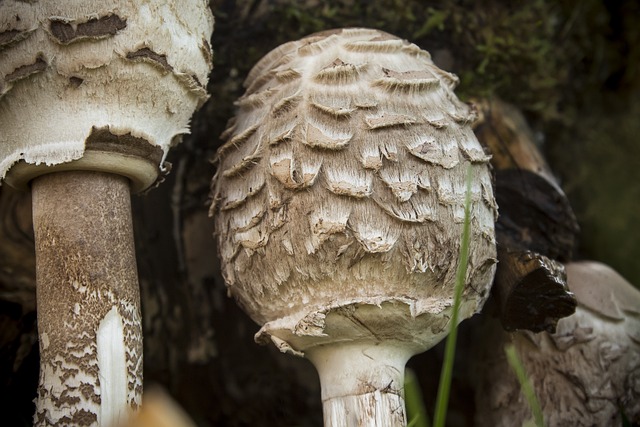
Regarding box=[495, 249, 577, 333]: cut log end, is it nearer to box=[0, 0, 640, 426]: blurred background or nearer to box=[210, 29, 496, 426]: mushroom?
box=[210, 29, 496, 426]: mushroom

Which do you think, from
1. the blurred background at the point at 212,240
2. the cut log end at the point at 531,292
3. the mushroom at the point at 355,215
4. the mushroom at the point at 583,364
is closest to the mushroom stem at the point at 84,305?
the mushroom at the point at 355,215

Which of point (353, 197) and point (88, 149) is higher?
point (88, 149)

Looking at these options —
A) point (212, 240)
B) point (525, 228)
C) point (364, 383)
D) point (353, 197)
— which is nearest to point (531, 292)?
point (525, 228)

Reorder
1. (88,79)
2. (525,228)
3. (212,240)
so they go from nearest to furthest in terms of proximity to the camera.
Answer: (88,79)
(525,228)
(212,240)

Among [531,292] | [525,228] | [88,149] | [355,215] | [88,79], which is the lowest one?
[531,292]

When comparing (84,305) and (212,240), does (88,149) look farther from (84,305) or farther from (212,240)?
(212,240)

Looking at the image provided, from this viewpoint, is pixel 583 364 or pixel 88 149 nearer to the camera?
pixel 88 149

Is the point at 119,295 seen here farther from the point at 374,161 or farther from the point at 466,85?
the point at 466,85

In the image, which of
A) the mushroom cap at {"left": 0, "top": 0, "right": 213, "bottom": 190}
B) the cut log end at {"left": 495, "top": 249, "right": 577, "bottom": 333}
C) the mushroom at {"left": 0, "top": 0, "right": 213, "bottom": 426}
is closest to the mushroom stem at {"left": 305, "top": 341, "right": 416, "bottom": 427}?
the cut log end at {"left": 495, "top": 249, "right": 577, "bottom": 333}
